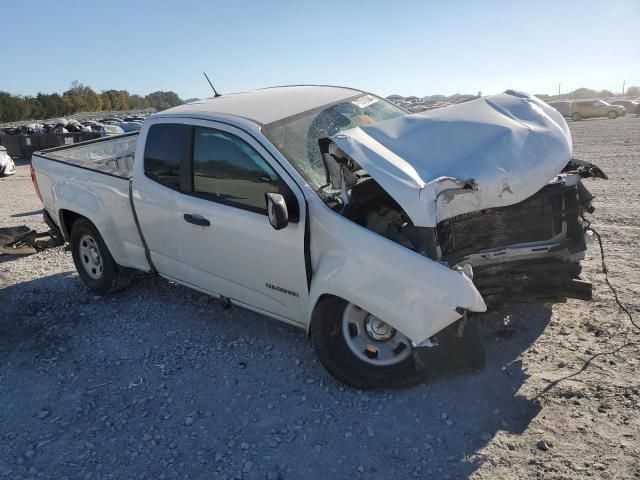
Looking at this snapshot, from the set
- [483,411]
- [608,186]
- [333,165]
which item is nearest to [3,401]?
[333,165]

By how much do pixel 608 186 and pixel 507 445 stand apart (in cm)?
742

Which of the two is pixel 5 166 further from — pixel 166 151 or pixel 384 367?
pixel 384 367

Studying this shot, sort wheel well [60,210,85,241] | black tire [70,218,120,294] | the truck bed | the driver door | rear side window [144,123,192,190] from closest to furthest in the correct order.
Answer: the driver door < rear side window [144,123,192,190] < black tire [70,218,120,294] < wheel well [60,210,85,241] < the truck bed

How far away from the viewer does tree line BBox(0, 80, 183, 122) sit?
6078 cm

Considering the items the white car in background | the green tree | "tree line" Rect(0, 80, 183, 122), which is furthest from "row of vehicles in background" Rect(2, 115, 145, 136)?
the green tree

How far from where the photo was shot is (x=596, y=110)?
34.8m

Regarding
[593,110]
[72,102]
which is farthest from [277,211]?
[72,102]

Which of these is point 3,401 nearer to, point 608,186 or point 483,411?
point 483,411

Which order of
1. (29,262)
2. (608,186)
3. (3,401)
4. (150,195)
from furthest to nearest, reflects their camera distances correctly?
(608,186)
(29,262)
(150,195)
(3,401)

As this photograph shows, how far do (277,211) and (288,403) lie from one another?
1.28m

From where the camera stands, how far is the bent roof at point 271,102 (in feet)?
13.8

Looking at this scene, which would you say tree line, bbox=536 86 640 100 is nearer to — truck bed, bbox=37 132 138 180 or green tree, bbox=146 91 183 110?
green tree, bbox=146 91 183 110

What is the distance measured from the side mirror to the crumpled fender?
22cm

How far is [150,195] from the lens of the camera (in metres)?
4.56
